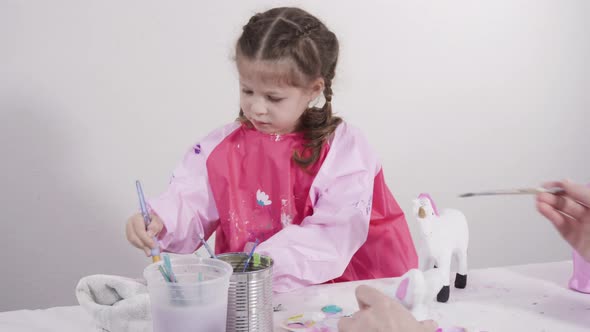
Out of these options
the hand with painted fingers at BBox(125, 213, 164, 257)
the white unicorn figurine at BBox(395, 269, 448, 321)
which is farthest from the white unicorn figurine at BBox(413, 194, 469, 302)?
the hand with painted fingers at BBox(125, 213, 164, 257)

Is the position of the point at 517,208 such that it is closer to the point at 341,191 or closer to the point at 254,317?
the point at 341,191

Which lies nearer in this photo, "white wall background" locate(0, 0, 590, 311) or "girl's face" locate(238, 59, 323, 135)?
"girl's face" locate(238, 59, 323, 135)

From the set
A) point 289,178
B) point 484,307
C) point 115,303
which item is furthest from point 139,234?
point 484,307

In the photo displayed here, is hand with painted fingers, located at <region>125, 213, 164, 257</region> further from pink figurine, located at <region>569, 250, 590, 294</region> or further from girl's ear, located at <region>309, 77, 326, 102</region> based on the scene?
pink figurine, located at <region>569, 250, 590, 294</region>

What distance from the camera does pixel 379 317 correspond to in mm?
758

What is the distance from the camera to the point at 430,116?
6.88 ft

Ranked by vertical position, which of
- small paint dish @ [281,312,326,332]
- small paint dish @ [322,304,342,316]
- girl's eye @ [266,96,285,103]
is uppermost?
girl's eye @ [266,96,285,103]

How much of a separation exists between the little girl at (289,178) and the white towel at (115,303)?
20 centimetres

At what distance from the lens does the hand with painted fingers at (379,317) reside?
75 cm

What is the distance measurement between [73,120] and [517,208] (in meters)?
1.45

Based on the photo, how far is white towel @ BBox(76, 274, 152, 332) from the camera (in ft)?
2.94

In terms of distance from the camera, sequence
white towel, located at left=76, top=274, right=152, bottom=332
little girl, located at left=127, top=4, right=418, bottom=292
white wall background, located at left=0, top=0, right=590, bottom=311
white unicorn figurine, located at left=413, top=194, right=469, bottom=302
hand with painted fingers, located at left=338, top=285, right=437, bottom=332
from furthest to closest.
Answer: white wall background, located at left=0, top=0, right=590, bottom=311 < little girl, located at left=127, top=4, right=418, bottom=292 < white unicorn figurine, located at left=413, top=194, right=469, bottom=302 < white towel, located at left=76, top=274, right=152, bottom=332 < hand with painted fingers, located at left=338, top=285, right=437, bottom=332

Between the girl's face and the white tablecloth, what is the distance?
1.06 feet

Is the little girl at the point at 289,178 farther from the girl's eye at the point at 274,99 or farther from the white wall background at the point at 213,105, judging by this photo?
the white wall background at the point at 213,105
